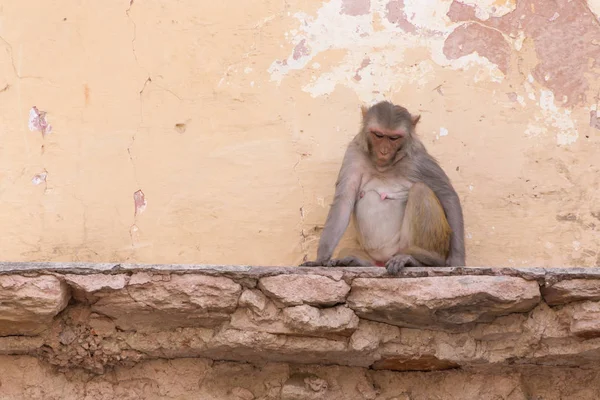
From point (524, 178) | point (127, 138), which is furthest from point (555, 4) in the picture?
point (127, 138)

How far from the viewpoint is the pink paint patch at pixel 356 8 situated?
5.96 m

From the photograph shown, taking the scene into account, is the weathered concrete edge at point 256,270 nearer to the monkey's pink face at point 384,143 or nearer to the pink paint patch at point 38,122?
the monkey's pink face at point 384,143

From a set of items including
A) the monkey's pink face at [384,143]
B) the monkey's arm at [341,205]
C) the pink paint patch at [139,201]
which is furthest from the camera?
the pink paint patch at [139,201]

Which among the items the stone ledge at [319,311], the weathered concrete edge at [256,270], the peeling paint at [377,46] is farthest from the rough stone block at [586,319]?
the peeling paint at [377,46]

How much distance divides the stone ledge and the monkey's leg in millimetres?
535

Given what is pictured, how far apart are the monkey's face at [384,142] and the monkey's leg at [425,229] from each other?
26 centimetres

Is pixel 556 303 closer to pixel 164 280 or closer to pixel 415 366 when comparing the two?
pixel 415 366

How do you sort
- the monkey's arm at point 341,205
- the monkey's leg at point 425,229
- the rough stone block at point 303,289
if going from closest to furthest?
the rough stone block at point 303,289, the monkey's leg at point 425,229, the monkey's arm at point 341,205

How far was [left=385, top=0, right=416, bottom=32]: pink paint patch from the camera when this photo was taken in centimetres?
594

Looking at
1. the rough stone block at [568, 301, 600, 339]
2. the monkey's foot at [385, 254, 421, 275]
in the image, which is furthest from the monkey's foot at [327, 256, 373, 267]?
the rough stone block at [568, 301, 600, 339]

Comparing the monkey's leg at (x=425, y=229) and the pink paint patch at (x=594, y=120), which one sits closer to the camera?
the monkey's leg at (x=425, y=229)

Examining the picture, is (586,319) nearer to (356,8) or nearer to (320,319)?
(320,319)

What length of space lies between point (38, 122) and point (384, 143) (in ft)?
5.84

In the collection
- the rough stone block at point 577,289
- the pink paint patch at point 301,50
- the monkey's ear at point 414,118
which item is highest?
the pink paint patch at point 301,50
